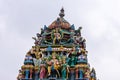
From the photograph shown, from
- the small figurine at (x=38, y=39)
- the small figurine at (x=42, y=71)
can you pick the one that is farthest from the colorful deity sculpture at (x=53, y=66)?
the small figurine at (x=38, y=39)

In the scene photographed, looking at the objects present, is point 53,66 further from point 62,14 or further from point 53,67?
point 62,14

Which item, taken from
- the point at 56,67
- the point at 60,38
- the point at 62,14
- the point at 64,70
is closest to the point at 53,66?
the point at 56,67

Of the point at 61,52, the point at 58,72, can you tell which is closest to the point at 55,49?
the point at 61,52

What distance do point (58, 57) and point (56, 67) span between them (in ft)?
3.98

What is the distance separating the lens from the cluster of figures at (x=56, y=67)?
31812mm

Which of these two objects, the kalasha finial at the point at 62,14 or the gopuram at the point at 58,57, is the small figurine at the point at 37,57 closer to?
the gopuram at the point at 58,57

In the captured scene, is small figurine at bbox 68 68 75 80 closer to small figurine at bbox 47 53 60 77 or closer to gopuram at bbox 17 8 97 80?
gopuram at bbox 17 8 97 80

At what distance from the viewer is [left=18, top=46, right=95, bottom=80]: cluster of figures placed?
31.8 m

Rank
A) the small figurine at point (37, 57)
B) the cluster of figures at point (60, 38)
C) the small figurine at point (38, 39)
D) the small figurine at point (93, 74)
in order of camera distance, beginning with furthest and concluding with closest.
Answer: the small figurine at point (38, 39), the cluster of figures at point (60, 38), the small figurine at point (37, 57), the small figurine at point (93, 74)

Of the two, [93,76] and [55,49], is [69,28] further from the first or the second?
[93,76]

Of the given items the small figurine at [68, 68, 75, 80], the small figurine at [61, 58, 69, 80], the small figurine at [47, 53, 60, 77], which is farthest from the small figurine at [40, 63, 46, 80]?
the small figurine at [68, 68, 75, 80]

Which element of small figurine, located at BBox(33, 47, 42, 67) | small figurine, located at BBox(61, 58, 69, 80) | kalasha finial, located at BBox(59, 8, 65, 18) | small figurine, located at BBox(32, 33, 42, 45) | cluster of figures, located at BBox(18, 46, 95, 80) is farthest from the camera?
kalasha finial, located at BBox(59, 8, 65, 18)

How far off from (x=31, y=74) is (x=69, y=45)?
15.7 feet

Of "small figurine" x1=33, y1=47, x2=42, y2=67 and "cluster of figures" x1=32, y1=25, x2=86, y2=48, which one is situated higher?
"cluster of figures" x1=32, y1=25, x2=86, y2=48
